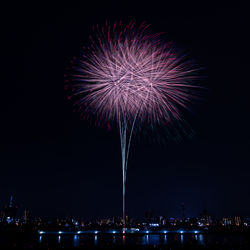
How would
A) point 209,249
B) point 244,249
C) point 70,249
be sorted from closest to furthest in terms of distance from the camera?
1. point 70,249
2. point 209,249
3. point 244,249

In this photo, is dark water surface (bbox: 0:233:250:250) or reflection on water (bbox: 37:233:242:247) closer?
dark water surface (bbox: 0:233:250:250)

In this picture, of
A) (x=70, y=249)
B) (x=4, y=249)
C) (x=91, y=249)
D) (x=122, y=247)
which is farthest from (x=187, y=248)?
(x=4, y=249)

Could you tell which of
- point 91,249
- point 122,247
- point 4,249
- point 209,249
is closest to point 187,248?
point 209,249

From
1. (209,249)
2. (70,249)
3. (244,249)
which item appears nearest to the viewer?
(70,249)

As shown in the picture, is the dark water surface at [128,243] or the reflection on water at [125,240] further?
the reflection on water at [125,240]

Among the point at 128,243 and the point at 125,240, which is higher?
the point at 128,243

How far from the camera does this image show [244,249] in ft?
149

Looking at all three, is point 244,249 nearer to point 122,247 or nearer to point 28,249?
point 122,247

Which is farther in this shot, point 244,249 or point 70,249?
point 244,249

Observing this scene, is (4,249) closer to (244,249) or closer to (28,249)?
(28,249)

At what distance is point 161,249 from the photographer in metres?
37.1

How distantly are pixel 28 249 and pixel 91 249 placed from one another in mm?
7415

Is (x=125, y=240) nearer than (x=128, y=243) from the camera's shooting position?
No

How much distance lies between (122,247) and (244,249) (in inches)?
775
